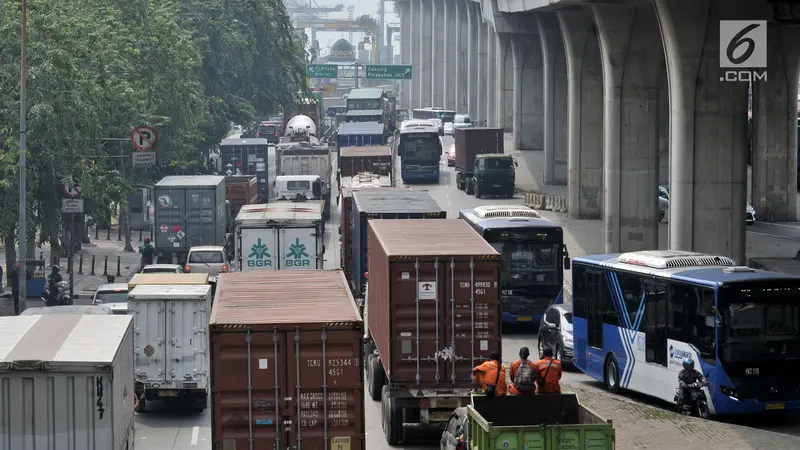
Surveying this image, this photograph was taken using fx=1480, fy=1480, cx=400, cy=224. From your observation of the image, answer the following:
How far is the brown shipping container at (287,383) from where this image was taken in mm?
18812

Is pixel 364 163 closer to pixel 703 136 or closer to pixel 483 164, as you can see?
pixel 483 164

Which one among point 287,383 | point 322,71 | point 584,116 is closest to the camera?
point 287,383

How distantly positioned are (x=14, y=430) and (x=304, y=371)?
3.71m

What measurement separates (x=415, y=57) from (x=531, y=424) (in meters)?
150

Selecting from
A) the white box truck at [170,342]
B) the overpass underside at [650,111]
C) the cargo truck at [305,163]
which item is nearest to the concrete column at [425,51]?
the overpass underside at [650,111]

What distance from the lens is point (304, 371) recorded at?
1895 cm

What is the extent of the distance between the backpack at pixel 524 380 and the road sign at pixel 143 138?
3261 centimetres

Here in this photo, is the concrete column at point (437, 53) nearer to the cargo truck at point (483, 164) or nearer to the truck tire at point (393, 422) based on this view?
the cargo truck at point (483, 164)

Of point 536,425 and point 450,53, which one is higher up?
point 450,53

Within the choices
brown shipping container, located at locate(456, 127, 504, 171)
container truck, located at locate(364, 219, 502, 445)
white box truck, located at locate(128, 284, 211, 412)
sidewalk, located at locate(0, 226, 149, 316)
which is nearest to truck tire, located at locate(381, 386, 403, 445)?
container truck, located at locate(364, 219, 502, 445)

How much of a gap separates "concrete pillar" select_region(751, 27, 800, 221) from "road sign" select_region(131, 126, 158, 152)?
1073 inches

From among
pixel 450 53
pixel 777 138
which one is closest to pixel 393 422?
pixel 777 138

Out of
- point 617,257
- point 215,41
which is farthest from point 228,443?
point 215,41

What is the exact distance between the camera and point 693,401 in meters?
24.4
